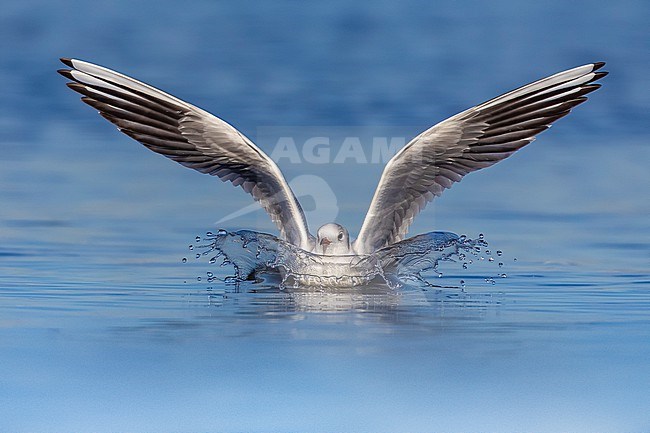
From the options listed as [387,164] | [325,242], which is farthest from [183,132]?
[387,164]

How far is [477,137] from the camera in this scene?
24.8 ft

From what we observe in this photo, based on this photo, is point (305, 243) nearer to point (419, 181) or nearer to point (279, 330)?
point (419, 181)

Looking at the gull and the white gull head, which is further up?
the gull

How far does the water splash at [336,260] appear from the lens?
7.67 metres

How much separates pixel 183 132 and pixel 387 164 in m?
1.63

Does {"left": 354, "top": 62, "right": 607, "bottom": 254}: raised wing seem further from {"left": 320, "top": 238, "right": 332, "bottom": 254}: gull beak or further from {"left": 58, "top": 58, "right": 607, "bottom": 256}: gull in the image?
{"left": 320, "top": 238, "right": 332, "bottom": 254}: gull beak

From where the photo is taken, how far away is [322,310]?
5.92 metres

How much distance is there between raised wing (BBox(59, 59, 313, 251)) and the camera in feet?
25.3

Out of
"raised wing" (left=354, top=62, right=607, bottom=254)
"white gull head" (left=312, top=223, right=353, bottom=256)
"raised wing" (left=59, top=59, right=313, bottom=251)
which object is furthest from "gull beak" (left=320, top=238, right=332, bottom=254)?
"raised wing" (left=354, top=62, right=607, bottom=254)

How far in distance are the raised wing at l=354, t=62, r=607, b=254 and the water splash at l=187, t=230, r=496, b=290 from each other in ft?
1.17

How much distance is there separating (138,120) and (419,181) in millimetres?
2235

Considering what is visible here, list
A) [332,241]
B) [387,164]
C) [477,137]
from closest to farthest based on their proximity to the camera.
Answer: [387,164], [477,137], [332,241]

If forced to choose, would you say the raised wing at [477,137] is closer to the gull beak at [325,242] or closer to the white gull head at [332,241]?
the white gull head at [332,241]

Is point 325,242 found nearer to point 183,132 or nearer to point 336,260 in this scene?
point 336,260
